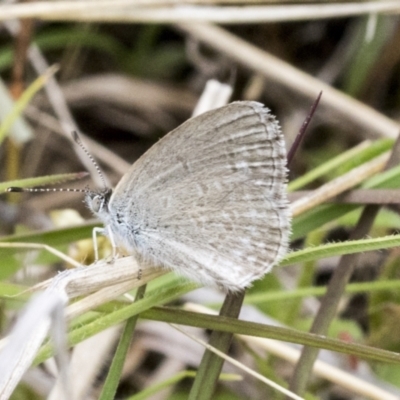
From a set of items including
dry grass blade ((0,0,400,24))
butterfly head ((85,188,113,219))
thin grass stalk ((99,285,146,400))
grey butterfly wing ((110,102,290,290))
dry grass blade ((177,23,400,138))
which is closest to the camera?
thin grass stalk ((99,285,146,400))

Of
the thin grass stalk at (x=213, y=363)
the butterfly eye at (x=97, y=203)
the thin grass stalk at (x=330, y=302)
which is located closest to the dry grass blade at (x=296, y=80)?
the thin grass stalk at (x=330, y=302)

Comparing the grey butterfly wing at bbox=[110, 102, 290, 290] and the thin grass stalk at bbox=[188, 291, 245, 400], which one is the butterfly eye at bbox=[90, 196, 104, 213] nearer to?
the grey butterfly wing at bbox=[110, 102, 290, 290]

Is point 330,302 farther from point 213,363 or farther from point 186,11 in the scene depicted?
point 186,11

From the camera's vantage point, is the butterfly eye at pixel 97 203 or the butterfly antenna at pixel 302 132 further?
the butterfly eye at pixel 97 203

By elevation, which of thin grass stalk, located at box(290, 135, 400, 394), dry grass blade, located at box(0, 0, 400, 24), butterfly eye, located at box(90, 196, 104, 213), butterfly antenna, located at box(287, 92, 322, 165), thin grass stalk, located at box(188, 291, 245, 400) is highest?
dry grass blade, located at box(0, 0, 400, 24)

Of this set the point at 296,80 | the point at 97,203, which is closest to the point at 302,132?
the point at 97,203

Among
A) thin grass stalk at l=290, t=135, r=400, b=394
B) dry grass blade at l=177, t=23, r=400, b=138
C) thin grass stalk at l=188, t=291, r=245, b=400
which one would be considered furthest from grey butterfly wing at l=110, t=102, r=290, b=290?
dry grass blade at l=177, t=23, r=400, b=138

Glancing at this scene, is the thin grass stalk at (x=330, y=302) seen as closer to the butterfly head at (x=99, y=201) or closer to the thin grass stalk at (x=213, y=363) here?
the thin grass stalk at (x=213, y=363)

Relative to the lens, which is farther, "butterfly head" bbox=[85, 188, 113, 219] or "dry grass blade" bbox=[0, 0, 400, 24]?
"dry grass blade" bbox=[0, 0, 400, 24]
